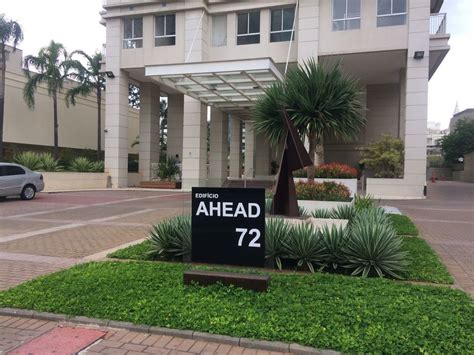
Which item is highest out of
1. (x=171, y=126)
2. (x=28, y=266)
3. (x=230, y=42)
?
(x=230, y=42)

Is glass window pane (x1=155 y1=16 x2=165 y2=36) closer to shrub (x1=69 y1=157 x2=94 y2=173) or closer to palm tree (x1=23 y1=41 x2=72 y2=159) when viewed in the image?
palm tree (x1=23 y1=41 x2=72 y2=159)

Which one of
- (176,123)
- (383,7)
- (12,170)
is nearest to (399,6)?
(383,7)

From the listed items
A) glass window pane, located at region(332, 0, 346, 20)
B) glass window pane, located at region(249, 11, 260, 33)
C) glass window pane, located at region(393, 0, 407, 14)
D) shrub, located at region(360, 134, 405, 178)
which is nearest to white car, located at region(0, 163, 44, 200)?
glass window pane, located at region(249, 11, 260, 33)

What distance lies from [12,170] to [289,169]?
13868mm

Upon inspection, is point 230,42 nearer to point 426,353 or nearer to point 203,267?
point 203,267

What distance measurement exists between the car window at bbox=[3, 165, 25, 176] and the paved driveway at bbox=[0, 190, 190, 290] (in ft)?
4.38

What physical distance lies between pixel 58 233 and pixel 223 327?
700 centimetres

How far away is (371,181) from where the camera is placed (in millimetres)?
21188

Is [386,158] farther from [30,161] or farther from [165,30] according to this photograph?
[30,161]

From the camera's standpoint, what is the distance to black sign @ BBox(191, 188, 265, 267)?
511cm

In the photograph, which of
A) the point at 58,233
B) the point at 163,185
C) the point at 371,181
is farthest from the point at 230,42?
the point at 58,233

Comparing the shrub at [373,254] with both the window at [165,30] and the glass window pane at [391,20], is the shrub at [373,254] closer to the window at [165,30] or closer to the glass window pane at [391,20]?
the glass window pane at [391,20]

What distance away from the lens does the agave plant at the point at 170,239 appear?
22.3ft

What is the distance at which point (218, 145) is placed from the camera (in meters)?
29.2
